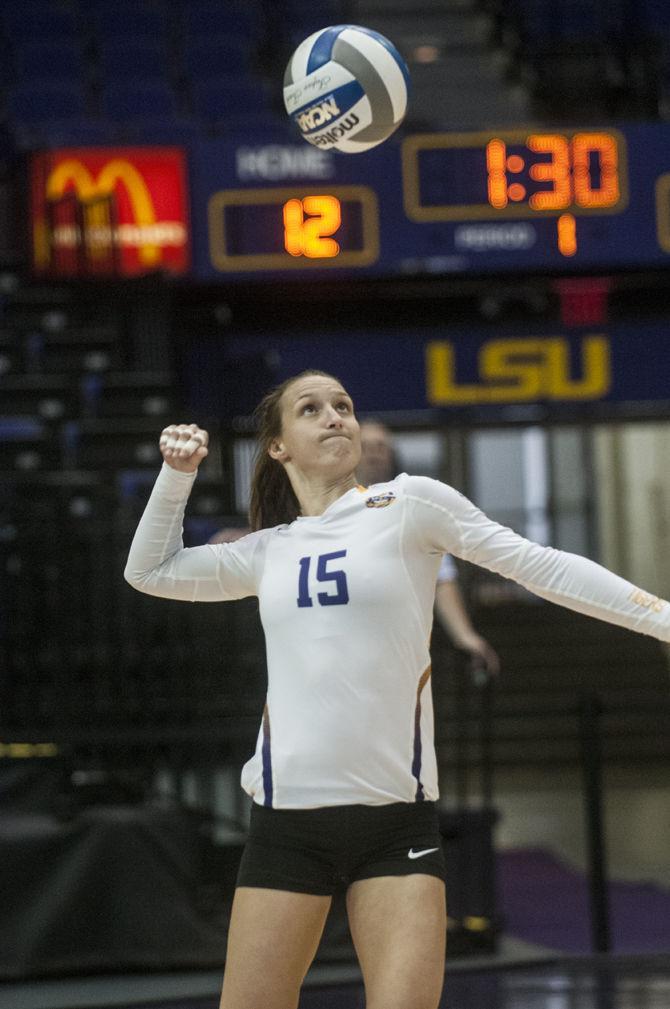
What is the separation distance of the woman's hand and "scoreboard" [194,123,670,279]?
8.13 metres

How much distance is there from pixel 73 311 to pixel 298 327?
2249 mm

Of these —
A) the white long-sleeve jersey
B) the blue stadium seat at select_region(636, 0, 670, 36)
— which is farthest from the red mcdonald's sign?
the white long-sleeve jersey

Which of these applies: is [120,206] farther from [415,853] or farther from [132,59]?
[415,853]

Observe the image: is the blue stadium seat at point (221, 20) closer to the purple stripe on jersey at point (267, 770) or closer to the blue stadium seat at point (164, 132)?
the blue stadium seat at point (164, 132)

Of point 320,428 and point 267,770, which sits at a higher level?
point 320,428

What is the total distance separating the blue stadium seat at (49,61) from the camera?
1415cm

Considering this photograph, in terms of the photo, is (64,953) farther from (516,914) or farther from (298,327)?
(298,327)

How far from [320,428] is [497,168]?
8.36 metres

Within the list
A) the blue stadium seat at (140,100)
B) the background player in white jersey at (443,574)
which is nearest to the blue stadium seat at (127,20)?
the blue stadium seat at (140,100)

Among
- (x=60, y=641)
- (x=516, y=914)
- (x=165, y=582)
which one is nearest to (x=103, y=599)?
(x=60, y=641)

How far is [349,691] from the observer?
3357 millimetres

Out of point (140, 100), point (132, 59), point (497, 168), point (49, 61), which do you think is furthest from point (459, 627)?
point (49, 61)

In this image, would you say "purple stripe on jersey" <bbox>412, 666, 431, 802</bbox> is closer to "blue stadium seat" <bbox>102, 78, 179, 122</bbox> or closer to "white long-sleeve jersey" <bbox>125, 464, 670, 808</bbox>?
"white long-sleeve jersey" <bbox>125, 464, 670, 808</bbox>

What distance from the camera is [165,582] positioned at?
12.0ft
